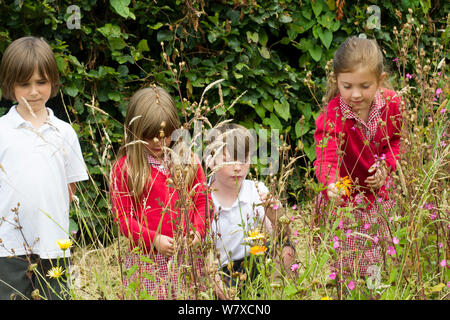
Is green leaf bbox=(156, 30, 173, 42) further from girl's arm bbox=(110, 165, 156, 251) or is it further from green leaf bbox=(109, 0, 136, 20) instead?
girl's arm bbox=(110, 165, 156, 251)

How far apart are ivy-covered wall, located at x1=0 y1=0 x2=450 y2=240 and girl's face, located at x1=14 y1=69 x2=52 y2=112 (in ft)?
1.99

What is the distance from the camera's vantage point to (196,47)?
453 centimetres

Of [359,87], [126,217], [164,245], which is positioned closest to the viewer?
[126,217]

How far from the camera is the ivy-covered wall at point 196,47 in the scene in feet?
13.1

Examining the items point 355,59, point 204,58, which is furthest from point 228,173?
point 204,58

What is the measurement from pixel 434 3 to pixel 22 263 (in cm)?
447

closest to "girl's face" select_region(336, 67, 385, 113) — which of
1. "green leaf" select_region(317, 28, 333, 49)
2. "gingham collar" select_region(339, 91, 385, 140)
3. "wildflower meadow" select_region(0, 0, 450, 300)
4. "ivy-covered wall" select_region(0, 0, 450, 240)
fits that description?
"gingham collar" select_region(339, 91, 385, 140)

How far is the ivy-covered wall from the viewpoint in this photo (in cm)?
398

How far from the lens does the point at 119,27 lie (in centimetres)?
413

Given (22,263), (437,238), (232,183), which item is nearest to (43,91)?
(22,263)

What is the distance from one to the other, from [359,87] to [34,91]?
1676 millimetres

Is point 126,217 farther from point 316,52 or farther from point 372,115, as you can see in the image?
point 316,52

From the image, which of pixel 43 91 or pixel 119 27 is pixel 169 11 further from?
pixel 43 91
